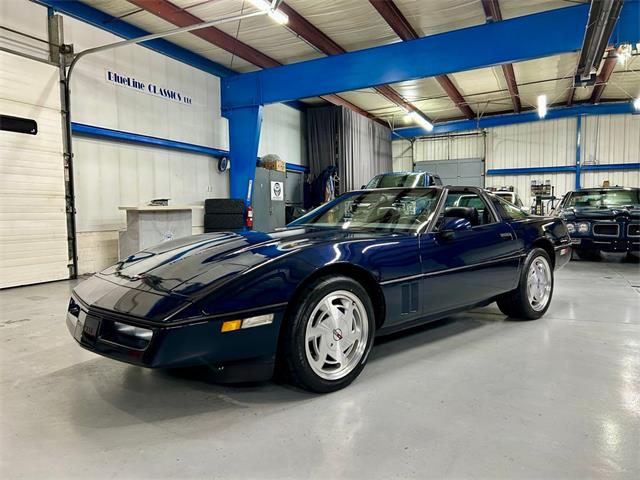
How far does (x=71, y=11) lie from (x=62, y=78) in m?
1.12

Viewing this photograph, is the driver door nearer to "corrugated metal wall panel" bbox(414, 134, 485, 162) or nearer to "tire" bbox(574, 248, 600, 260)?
"tire" bbox(574, 248, 600, 260)

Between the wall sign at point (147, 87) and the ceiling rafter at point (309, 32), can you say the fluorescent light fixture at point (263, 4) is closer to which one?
the ceiling rafter at point (309, 32)

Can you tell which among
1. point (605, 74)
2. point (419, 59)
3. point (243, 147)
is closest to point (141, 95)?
point (243, 147)

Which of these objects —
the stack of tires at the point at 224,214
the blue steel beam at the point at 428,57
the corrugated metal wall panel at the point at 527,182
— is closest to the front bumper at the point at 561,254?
the blue steel beam at the point at 428,57

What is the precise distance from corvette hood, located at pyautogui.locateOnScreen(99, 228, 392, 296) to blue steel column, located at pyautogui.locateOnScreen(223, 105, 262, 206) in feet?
20.7

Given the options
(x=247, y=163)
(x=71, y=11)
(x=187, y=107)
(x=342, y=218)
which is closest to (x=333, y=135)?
(x=247, y=163)

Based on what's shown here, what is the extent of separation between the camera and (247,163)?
8.82 metres

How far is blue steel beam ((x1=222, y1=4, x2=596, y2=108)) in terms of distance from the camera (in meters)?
6.23

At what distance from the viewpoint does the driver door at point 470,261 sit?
2.60m

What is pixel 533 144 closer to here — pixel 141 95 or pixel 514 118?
pixel 514 118

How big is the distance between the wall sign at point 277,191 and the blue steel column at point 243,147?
3.11ft

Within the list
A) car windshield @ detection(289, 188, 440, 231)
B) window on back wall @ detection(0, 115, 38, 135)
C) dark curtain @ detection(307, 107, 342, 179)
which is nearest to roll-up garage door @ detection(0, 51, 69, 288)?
window on back wall @ detection(0, 115, 38, 135)

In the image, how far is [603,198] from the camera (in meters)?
7.83

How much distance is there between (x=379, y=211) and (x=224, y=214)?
19.2 ft
